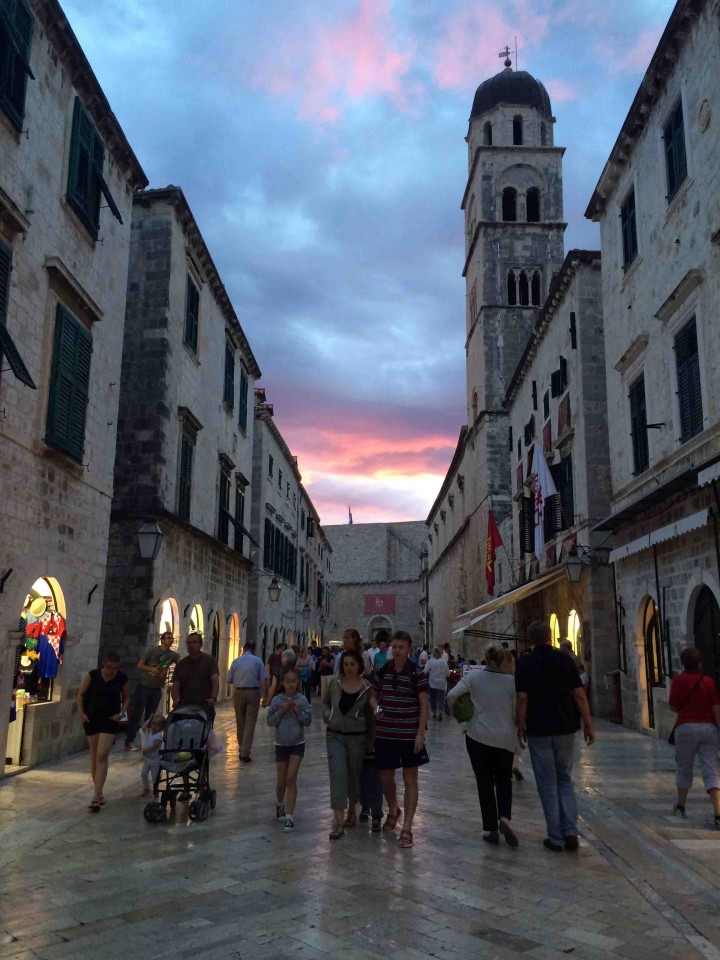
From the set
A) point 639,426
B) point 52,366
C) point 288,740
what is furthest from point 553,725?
point 639,426

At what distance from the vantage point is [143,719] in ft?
40.2

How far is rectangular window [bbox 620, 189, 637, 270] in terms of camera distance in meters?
15.6

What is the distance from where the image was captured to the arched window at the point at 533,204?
4100 cm

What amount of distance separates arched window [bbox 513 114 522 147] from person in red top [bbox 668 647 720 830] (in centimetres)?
3992

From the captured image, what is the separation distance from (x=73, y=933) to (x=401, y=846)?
2706 mm

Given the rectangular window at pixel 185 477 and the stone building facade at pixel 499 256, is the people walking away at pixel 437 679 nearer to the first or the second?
the rectangular window at pixel 185 477

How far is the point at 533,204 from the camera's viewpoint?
4125cm

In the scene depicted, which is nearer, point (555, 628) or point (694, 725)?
point (694, 725)

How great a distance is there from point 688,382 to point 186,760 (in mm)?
9619

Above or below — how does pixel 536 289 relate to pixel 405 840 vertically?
A: above

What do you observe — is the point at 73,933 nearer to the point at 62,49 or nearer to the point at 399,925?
the point at 399,925

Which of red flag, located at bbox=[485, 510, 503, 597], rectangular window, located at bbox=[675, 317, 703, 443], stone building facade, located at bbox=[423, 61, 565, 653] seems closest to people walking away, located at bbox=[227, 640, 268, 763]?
rectangular window, located at bbox=[675, 317, 703, 443]

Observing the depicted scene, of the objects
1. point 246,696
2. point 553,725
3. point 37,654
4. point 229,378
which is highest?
point 229,378

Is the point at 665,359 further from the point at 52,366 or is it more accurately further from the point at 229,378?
the point at 229,378
